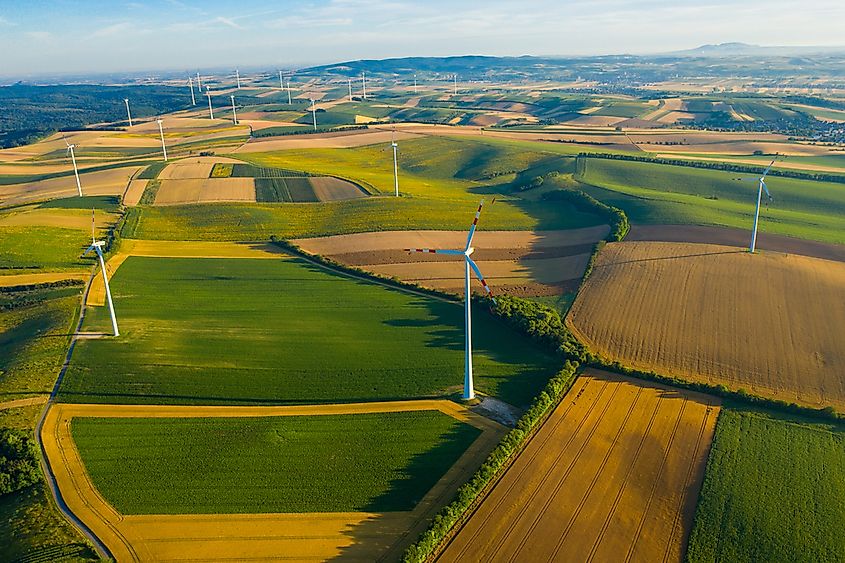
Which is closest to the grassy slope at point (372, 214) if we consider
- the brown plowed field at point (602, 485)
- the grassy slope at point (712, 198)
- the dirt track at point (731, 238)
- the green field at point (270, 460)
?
the grassy slope at point (712, 198)

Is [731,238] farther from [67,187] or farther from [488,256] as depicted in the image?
[67,187]

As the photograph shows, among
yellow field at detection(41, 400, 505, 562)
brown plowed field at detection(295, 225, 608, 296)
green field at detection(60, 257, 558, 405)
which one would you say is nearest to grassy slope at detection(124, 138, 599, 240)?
brown plowed field at detection(295, 225, 608, 296)

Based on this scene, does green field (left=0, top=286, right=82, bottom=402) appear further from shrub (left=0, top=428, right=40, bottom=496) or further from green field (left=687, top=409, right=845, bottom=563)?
green field (left=687, top=409, right=845, bottom=563)

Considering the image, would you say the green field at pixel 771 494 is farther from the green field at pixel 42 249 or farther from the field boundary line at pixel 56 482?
the green field at pixel 42 249

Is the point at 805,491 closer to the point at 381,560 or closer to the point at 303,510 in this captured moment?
the point at 381,560

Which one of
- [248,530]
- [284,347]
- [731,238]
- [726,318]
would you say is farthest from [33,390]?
[731,238]
